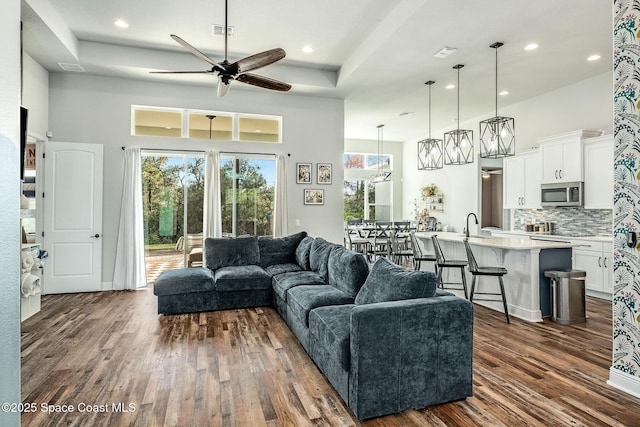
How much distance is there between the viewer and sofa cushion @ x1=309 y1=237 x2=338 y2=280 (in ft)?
14.7

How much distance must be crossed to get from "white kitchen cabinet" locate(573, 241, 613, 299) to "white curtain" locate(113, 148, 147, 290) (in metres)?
7.01

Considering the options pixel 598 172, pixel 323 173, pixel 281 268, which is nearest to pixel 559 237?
pixel 598 172

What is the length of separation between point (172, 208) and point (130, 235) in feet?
2.68

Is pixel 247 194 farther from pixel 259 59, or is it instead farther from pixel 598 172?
pixel 598 172

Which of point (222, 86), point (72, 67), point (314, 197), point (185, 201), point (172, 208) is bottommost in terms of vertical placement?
point (172, 208)

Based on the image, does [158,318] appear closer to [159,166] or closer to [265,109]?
[159,166]

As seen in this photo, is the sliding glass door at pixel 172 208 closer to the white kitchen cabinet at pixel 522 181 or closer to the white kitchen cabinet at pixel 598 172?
the white kitchen cabinet at pixel 522 181

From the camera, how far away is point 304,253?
5.29m

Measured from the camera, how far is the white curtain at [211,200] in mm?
6332

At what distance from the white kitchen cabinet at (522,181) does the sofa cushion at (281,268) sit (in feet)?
15.7

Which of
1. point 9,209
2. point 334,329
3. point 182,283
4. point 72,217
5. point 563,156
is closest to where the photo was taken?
point 9,209

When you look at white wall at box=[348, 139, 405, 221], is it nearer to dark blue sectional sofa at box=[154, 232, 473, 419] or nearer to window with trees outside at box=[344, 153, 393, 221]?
window with trees outside at box=[344, 153, 393, 221]

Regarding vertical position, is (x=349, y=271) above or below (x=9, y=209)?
below

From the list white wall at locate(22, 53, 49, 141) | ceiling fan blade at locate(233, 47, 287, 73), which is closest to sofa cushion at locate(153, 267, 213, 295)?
ceiling fan blade at locate(233, 47, 287, 73)
